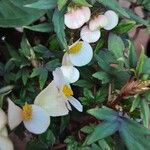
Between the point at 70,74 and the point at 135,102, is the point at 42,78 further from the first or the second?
the point at 135,102

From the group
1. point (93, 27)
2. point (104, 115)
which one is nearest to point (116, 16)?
point (93, 27)

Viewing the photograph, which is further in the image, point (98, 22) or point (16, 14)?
point (16, 14)

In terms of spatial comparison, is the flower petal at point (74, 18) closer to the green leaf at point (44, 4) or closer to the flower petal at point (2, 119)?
the green leaf at point (44, 4)

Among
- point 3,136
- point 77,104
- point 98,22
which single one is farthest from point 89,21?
point 3,136

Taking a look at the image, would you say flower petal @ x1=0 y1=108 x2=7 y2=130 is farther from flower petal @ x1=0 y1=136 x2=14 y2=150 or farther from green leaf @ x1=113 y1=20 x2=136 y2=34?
green leaf @ x1=113 y1=20 x2=136 y2=34

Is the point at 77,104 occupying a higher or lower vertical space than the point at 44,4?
lower

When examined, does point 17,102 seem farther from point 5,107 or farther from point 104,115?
point 104,115
